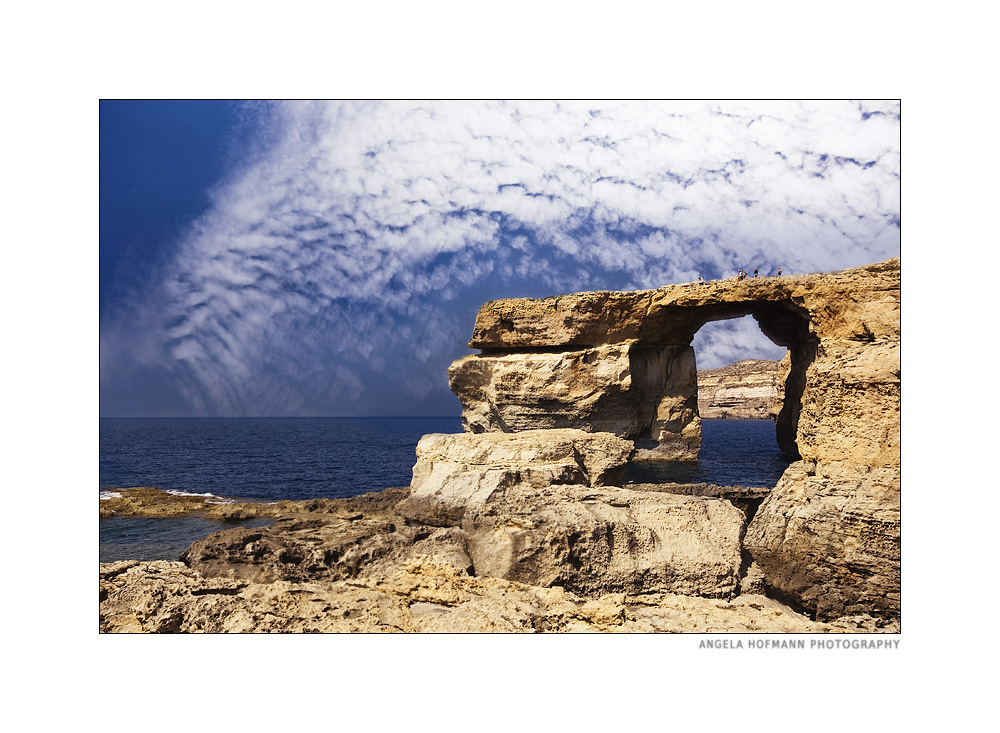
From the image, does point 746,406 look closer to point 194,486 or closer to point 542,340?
point 542,340

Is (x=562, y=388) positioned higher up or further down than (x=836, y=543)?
higher up

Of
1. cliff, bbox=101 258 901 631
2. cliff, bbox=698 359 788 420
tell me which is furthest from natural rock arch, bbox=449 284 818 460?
cliff, bbox=698 359 788 420

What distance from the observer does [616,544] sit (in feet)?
22.2

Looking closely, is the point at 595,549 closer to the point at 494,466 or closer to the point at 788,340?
the point at 494,466

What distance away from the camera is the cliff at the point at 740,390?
66.8m

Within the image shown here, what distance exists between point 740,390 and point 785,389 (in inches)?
1750

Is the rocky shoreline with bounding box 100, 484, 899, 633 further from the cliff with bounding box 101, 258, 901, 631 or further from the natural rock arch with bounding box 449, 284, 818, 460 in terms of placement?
the natural rock arch with bounding box 449, 284, 818, 460

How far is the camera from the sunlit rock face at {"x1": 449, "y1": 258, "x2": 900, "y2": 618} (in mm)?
6742

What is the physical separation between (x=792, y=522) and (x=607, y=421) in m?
16.4

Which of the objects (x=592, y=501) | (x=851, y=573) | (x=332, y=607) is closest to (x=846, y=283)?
(x=851, y=573)

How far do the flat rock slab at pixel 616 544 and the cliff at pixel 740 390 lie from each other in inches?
2540

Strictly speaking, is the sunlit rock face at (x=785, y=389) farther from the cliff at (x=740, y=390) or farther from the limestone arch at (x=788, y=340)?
the cliff at (x=740, y=390)

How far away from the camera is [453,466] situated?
344 inches

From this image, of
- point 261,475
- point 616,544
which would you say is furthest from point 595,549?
point 261,475
